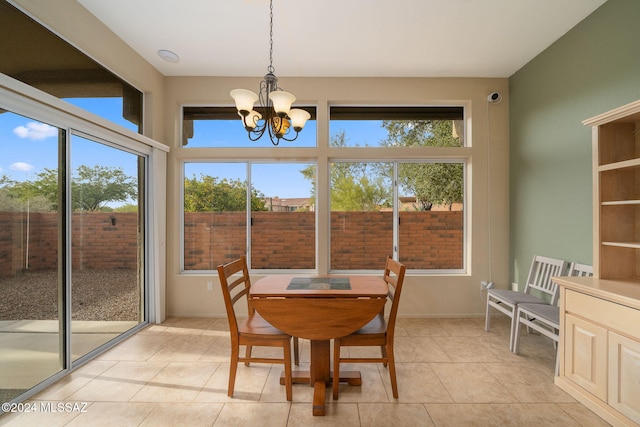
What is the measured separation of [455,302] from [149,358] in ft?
10.00

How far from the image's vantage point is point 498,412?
1731mm

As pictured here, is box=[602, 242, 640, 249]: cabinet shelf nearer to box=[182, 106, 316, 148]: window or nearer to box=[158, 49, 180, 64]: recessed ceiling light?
box=[182, 106, 316, 148]: window

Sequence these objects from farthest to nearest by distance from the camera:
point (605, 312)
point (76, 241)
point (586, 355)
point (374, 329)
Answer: point (76, 241) → point (374, 329) → point (586, 355) → point (605, 312)

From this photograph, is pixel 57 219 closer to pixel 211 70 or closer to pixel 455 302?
pixel 211 70

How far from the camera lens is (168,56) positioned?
113 inches

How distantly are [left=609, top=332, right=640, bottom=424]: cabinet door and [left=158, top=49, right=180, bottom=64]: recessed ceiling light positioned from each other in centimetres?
395

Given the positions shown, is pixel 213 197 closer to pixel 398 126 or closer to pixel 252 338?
pixel 252 338

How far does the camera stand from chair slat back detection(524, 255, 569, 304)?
253 centimetres

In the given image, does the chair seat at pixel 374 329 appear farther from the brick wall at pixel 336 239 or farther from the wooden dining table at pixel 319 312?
the brick wall at pixel 336 239

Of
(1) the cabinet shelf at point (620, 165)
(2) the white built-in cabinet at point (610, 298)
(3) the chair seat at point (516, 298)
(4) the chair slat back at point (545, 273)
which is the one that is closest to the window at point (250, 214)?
(3) the chair seat at point (516, 298)

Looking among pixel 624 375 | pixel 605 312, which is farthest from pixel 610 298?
pixel 624 375

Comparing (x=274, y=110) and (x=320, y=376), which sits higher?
(x=274, y=110)

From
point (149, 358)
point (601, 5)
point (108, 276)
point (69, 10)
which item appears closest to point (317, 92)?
point (69, 10)

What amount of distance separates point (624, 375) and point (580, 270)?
40.1 inches
